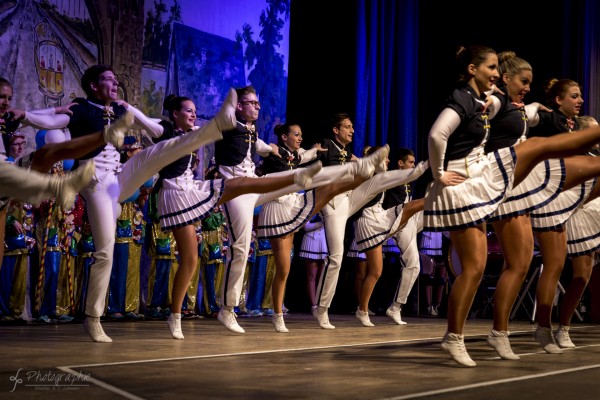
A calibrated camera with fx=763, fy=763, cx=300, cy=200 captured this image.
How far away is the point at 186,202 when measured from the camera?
496cm

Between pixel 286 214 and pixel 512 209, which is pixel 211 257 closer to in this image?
pixel 286 214

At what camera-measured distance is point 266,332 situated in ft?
18.2

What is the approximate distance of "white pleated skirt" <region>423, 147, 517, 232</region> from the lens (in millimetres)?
Result: 3564

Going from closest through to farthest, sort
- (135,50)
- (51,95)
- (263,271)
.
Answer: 1. (51,95)
2. (135,50)
3. (263,271)

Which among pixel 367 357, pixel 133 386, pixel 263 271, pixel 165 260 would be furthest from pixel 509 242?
pixel 263 271

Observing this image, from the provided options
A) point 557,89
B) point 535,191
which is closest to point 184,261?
point 535,191

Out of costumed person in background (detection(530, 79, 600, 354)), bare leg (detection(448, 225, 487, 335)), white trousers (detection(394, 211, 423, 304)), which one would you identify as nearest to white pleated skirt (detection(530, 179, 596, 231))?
costumed person in background (detection(530, 79, 600, 354))

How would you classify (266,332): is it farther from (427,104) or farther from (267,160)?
(427,104)

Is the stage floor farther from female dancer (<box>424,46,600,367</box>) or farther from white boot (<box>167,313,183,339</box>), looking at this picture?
female dancer (<box>424,46,600,367</box>)

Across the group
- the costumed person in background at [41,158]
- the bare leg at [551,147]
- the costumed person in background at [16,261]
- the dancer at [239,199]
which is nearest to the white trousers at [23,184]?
the costumed person in background at [41,158]

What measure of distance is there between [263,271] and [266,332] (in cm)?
275

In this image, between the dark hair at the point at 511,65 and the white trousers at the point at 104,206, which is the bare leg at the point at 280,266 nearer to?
the white trousers at the point at 104,206

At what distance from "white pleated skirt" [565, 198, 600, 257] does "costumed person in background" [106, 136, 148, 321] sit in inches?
143

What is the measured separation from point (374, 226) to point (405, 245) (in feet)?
1.88
